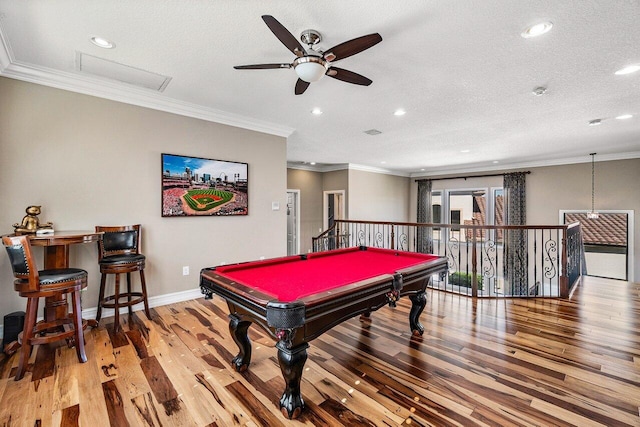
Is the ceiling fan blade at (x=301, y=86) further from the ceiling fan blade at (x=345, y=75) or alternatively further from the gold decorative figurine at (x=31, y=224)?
the gold decorative figurine at (x=31, y=224)

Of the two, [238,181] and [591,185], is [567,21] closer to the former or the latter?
[238,181]

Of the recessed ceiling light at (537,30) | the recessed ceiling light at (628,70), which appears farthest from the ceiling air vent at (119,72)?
the recessed ceiling light at (628,70)

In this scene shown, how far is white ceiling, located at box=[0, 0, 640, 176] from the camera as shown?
1969mm

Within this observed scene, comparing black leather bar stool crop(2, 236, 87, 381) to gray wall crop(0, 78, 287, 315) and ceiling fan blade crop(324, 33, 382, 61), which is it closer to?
gray wall crop(0, 78, 287, 315)

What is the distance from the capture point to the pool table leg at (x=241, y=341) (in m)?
2.16

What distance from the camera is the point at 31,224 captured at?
2609 mm

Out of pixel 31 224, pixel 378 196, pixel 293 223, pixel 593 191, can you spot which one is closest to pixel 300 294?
pixel 31 224

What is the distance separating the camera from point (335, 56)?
2.04 metres

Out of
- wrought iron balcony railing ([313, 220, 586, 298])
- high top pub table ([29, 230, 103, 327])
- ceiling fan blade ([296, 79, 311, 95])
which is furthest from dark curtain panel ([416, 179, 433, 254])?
high top pub table ([29, 230, 103, 327])

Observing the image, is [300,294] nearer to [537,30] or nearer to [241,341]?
[241,341]

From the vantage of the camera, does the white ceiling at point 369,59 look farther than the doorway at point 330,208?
No

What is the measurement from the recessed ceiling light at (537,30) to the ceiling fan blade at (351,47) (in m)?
1.19

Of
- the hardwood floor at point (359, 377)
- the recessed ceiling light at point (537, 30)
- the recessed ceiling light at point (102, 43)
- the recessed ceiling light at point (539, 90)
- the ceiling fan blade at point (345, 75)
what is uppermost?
the recessed ceiling light at point (102, 43)

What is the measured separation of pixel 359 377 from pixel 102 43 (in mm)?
3395
